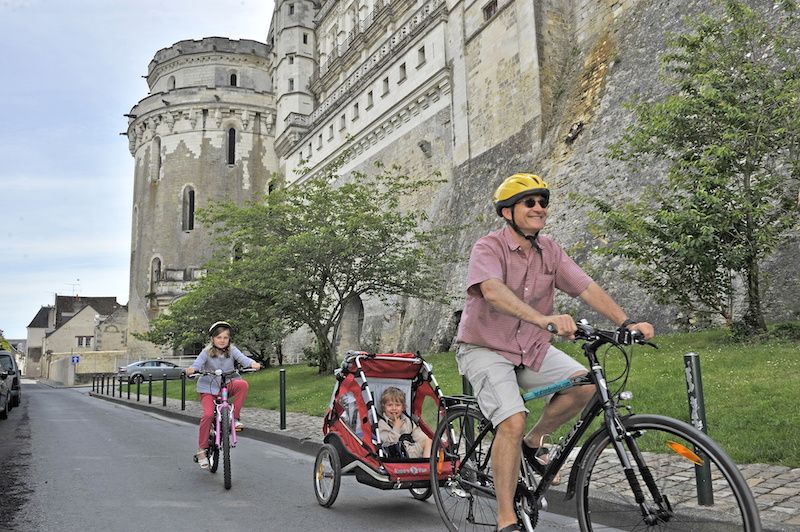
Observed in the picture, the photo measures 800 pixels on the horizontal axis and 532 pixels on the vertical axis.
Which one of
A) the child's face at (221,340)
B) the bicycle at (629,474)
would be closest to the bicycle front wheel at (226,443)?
the child's face at (221,340)

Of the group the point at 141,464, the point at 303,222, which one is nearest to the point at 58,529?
the point at 141,464

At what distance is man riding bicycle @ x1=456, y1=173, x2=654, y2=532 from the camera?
3.25 meters

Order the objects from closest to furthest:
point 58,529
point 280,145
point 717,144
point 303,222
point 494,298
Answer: point 494,298
point 58,529
point 717,144
point 303,222
point 280,145

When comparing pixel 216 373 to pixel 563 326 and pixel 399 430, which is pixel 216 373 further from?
pixel 563 326

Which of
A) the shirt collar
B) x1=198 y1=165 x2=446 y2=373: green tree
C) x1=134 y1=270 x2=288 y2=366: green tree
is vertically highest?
x1=198 y1=165 x2=446 y2=373: green tree

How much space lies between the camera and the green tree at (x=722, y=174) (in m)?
10.0

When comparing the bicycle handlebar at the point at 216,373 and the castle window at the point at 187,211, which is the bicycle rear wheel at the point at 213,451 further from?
the castle window at the point at 187,211

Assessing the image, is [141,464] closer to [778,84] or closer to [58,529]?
[58,529]

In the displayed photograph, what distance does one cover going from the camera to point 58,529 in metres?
4.51

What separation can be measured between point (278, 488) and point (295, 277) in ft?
38.2

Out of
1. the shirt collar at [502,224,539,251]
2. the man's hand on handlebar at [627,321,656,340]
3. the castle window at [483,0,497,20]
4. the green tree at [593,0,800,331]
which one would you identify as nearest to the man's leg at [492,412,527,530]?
the man's hand on handlebar at [627,321,656,340]

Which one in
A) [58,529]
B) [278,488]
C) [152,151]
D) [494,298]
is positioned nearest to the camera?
[494,298]

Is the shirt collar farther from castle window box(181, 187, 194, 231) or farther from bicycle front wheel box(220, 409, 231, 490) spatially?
castle window box(181, 187, 194, 231)

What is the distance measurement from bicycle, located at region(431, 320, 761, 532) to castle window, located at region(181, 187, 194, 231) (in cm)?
4582
